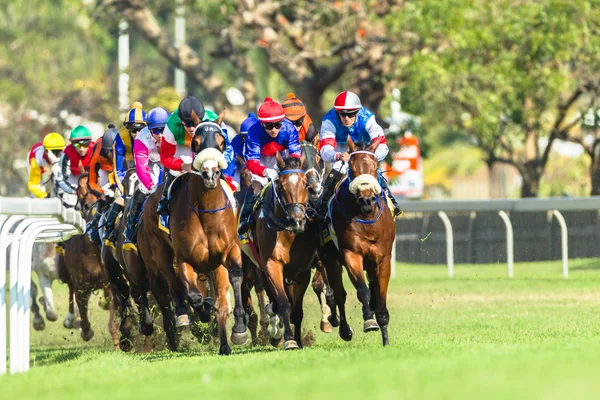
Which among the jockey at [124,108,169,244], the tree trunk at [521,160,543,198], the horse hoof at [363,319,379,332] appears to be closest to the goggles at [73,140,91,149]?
the jockey at [124,108,169,244]

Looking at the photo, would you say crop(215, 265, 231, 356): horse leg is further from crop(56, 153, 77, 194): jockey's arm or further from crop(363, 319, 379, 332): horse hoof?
crop(56, 153, 77, 194): jockey's arm

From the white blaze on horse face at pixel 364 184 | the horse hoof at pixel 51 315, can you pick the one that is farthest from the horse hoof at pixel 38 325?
the white blaze on horse face at pixel 364 184

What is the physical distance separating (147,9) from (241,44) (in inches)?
82.4

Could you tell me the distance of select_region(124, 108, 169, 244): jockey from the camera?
12.0 metres

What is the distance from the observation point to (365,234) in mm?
10656

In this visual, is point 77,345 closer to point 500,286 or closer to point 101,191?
point 101,191

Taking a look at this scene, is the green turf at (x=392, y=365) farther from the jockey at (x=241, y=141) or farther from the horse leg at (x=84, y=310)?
the jockey at (x=241, y=141)

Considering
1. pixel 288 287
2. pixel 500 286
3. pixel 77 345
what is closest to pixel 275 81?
pixel 500 286

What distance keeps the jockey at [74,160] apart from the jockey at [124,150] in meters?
1.97

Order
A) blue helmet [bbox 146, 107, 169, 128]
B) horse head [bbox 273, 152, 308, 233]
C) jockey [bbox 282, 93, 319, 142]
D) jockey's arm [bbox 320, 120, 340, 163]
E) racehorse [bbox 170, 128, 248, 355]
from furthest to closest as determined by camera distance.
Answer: jockey [bbox 282, 93, 319, 142] → blue helmet [bbox 146, 107, 169, 128] → jockey's arm [bbox 320, 120, 340, 163] → racehorse [bbox 170, 128, 248, 355] → horse head [bbox 273, 152, 308, 233]

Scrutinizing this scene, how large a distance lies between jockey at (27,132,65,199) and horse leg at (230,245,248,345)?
19.8 feet

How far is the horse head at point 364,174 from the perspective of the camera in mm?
10203

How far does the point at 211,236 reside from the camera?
1083 centimetres

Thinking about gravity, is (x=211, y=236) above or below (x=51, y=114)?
below
